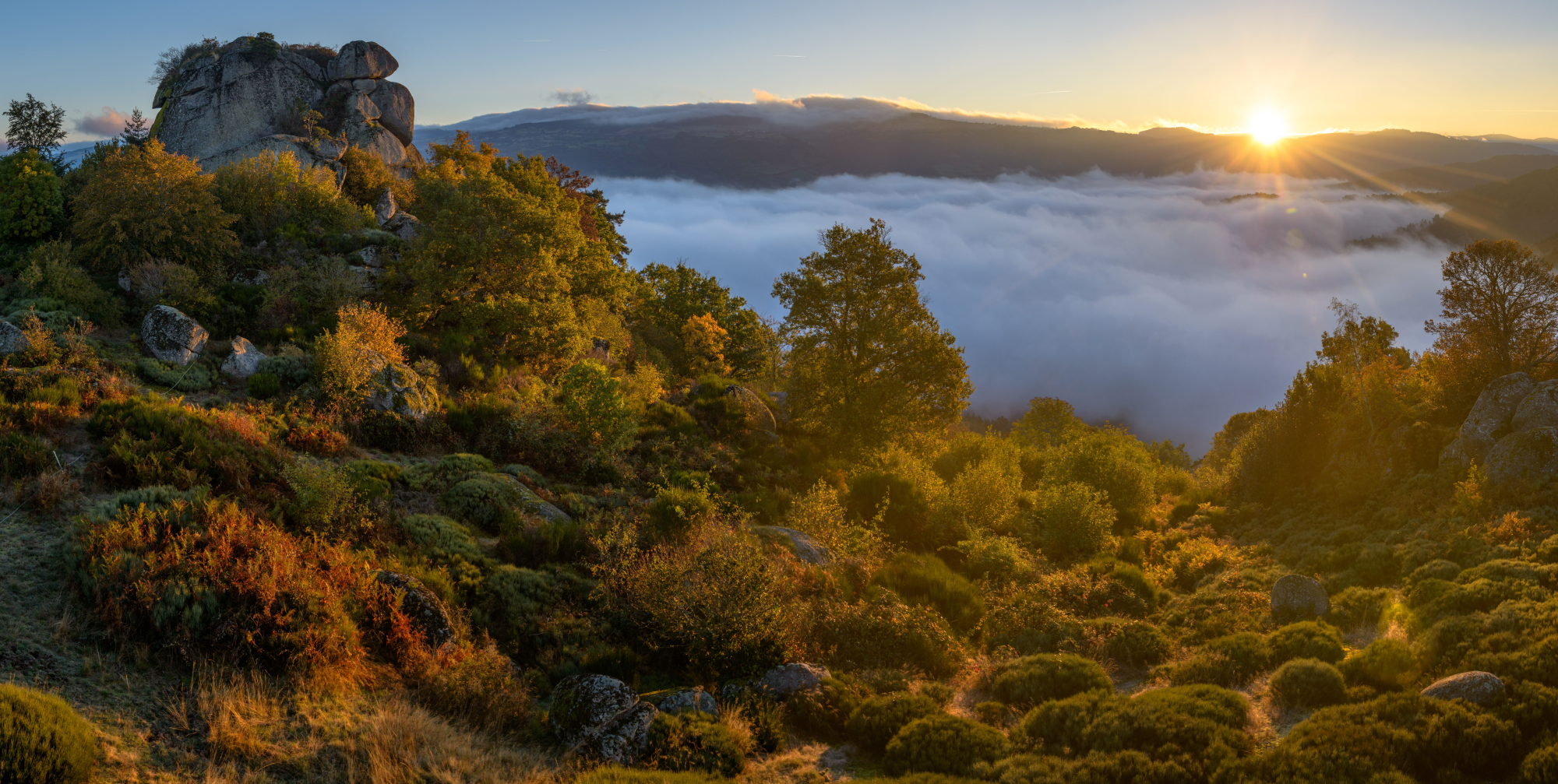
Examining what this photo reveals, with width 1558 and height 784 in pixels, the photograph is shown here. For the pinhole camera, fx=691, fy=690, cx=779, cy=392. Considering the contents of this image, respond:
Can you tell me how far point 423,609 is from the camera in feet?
38.2

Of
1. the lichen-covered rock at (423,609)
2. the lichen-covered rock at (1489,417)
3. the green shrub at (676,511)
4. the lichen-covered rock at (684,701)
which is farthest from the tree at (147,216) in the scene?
the lichen-covered rock at (1489,417)

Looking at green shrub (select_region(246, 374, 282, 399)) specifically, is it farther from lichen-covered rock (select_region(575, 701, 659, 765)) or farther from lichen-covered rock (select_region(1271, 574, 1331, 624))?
lichen-covered rock (select_region(1271, 574, 1331, 624))

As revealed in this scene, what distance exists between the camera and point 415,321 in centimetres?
2634

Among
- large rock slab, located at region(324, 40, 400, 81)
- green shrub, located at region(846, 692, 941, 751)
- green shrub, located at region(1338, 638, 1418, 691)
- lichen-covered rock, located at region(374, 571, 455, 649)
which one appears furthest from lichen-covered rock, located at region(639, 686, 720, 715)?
large rock slab, located at region(324, 40, 400, 81)

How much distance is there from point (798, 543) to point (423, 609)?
1007cm

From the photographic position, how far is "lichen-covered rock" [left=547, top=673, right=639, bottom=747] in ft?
33.9

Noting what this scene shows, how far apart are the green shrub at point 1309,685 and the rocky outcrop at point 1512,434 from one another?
39.1ft

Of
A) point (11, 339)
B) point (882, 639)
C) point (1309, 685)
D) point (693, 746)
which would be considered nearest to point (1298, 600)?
point (1309, 685)

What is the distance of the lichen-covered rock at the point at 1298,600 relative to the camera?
17688 millimetres

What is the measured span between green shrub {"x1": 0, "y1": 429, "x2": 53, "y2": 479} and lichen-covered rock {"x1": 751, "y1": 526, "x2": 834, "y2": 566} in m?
14.5

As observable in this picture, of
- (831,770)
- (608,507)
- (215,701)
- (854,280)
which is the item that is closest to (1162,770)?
(831,770)

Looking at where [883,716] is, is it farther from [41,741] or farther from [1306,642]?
[41,741]

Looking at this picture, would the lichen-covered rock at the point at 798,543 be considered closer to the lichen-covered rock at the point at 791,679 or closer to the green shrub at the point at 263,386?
the lichen-covered rock at the point at 791,679

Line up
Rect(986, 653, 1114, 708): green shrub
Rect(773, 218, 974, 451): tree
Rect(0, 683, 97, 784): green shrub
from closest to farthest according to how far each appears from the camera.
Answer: Rect(0, 683, 97, 784): green shrub → Rect(986, 653, 1114, 708): green shrub → Rect(773, 218, 974, 451): tree
